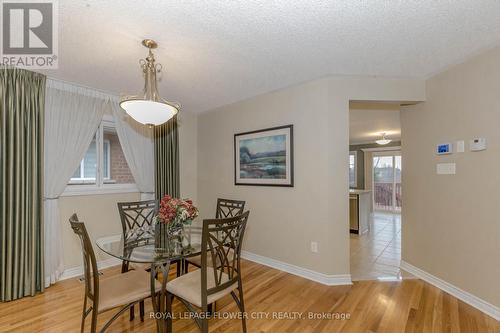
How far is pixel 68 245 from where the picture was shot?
303 cm

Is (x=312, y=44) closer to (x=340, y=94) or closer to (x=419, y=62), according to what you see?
(x=340, y=94)

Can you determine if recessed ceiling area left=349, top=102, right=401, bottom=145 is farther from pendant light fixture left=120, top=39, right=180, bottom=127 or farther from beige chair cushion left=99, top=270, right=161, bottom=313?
beige chair cushion left=99, top=270, right=161, bottom=313

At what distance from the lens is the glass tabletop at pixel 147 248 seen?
178 cm

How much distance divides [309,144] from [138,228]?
2266 mm

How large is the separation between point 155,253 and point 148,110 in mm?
1168

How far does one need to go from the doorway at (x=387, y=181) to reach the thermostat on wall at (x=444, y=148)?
5476 mm

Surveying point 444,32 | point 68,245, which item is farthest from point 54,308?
point 444,32

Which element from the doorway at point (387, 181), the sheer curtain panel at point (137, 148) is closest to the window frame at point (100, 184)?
the sheer curtain panel at point (137, 148)

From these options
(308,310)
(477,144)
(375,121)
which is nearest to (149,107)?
(308,310)

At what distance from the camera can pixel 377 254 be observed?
12.5ft

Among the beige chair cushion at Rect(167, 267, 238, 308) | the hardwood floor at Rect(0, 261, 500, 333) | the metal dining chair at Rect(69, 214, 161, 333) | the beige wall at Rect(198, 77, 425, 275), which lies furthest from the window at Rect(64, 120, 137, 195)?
the beige chair cushion at Rect(167, 267, 238, 308)

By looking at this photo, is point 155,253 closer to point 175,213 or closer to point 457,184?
point 175,213

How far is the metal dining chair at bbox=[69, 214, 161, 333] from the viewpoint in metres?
1.61

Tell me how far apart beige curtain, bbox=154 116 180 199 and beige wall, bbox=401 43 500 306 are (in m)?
3.54
